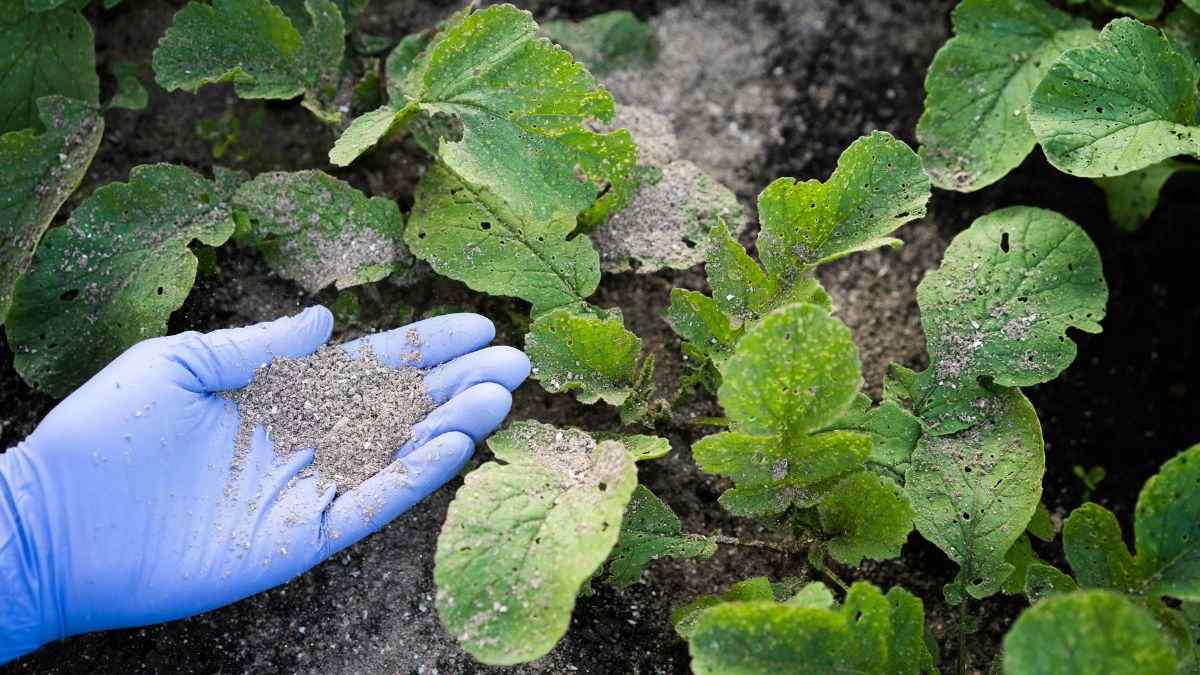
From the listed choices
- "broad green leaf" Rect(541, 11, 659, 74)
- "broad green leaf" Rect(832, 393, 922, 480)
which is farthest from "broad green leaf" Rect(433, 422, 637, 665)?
"broad green leaf" Rect(541, 11, 659, 74)

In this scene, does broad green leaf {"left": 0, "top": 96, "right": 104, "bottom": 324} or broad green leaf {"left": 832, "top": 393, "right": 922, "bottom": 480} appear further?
broad green leaf {"left": 0, "top": 96, "right": 104, "bottom": 324}

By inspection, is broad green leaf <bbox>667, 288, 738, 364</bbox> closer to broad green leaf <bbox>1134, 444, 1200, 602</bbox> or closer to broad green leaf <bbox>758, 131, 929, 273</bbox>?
broad green leaf <bbox>758, 131, 929, 273</bbox>

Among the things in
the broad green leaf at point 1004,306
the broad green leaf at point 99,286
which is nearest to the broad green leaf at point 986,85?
the broad green leaf at point 1004,306

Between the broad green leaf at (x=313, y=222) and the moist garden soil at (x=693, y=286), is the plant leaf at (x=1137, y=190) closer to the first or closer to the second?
the moist garden soil at (x=693, y=286)

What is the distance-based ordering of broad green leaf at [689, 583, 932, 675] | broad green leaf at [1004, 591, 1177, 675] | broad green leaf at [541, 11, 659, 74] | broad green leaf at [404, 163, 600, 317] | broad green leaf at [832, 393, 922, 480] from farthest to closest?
1. broad green leaf at [541, 11, 659, 74]
2. broad green leaf at [404, 163, 600, 317]
3. broad green leaf at [832, 393, 922, 480]
4. broad green leaf at [689, 583, 932, 675]
5. broad green leaf at [1004, 591, 1177, 675]

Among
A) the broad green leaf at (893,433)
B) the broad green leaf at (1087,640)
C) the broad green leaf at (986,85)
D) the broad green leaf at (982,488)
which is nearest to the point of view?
the broad green leaf at (1087,640)

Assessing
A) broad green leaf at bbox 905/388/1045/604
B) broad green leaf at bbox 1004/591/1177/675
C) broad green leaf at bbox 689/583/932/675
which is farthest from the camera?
broad green leaf at bbox 905/388/1045/604

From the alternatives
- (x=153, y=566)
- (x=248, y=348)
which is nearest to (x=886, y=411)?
(x=248, y=348)

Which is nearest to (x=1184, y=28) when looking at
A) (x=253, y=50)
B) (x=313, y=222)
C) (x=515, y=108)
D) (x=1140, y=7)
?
(x=1140, y=7)
